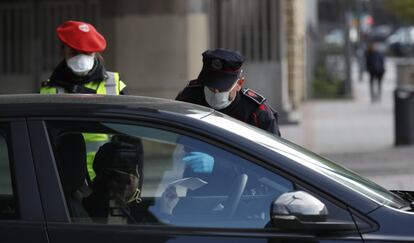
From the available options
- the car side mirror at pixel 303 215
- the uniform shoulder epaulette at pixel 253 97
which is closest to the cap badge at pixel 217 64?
the uniform shoulder epaulette at pixel 253 97

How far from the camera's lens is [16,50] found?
15.1 meters

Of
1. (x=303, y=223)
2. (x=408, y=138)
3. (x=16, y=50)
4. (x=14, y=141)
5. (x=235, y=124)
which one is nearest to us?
(x=303, y=223)

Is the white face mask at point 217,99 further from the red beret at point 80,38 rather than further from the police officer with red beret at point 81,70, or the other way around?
the red beret at point 80,38

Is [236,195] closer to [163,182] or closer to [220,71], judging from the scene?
[163,182]

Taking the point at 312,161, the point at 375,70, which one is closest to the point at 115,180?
the point at 312,161

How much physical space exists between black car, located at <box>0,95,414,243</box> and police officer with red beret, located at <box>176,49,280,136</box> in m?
1.34

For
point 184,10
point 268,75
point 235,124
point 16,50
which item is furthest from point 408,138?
point 235,124

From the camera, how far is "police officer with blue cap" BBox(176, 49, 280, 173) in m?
5.33

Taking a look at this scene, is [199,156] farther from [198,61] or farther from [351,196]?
[198,61]

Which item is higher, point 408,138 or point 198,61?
point 198,61

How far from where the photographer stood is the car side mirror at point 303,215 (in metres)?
3.50

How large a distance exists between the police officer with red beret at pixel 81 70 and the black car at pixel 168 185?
1.96 meters

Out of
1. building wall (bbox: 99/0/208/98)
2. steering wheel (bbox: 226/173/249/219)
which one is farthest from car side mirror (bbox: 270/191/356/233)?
building wall (bbox: 99/0/208/98)

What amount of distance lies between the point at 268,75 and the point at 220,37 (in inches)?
45.2
